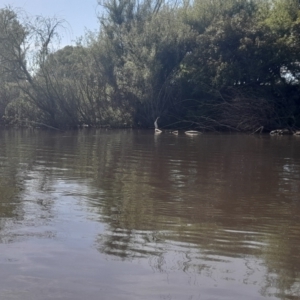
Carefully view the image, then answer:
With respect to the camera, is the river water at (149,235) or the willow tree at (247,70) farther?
the willow tree at (247,70)

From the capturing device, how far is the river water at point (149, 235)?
181 inches

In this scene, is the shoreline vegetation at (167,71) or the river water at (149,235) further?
the shoreline vegetation at (167,71)

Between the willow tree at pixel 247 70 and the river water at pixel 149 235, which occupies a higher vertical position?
the willow tree at pixel 247 70

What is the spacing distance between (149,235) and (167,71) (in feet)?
106

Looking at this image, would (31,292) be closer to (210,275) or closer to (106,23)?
(210,275)

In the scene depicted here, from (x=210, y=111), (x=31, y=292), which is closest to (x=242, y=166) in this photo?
(x=31, y=292)

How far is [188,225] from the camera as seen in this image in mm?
6785

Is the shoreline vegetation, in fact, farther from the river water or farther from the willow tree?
the river water

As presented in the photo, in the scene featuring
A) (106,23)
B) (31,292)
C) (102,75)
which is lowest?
(31,292)

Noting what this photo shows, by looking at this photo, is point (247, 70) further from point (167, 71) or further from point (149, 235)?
point (149, 235)

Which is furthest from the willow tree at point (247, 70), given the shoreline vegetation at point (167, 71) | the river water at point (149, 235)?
the river water at point (149, 235)

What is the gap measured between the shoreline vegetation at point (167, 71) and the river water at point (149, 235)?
23884 mm

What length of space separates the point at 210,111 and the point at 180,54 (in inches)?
185

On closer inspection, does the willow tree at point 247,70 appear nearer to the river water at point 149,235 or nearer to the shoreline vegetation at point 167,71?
the shoreline vegetation at point 167,71
